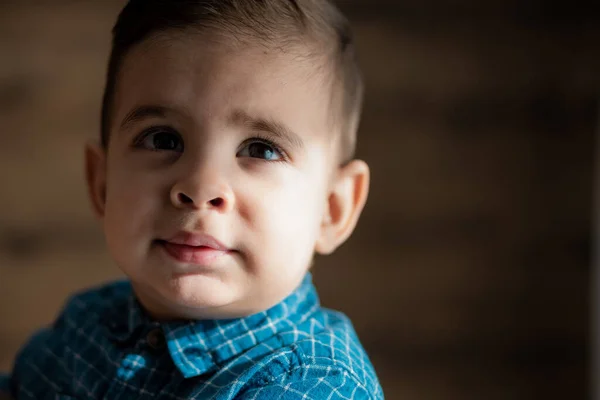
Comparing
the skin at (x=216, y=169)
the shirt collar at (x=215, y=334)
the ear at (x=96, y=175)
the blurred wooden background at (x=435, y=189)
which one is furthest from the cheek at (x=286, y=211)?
the blurred wooden background at (x=435, y=189)

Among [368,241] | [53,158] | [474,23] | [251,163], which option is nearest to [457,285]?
[368,241]

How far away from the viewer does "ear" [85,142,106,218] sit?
3.27 ft

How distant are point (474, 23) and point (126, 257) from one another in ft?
4.32

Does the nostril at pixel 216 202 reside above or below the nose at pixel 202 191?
below

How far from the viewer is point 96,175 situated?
1019 millimetres

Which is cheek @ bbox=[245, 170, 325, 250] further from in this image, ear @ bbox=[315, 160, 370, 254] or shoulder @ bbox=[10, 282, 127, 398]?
shoulder @ bbox=[10, 282, 127, 398]

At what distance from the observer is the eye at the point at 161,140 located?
85 centimetres

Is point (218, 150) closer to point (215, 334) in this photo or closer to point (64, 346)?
point (215, 334)

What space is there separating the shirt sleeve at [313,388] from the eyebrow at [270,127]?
259 millimetres

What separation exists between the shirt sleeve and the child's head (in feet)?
0.36

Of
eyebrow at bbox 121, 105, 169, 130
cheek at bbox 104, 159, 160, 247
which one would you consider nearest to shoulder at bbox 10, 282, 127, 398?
cheek at bbox 104, 159, 160, 247

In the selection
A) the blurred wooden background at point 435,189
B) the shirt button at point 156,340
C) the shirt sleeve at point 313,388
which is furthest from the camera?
the blurred wooden background at point 435,189

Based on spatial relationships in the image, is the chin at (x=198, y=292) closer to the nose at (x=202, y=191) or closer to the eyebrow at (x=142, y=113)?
the nose at (x=202, y=191)

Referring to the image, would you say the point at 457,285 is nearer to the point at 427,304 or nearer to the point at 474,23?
the point at 427,304
